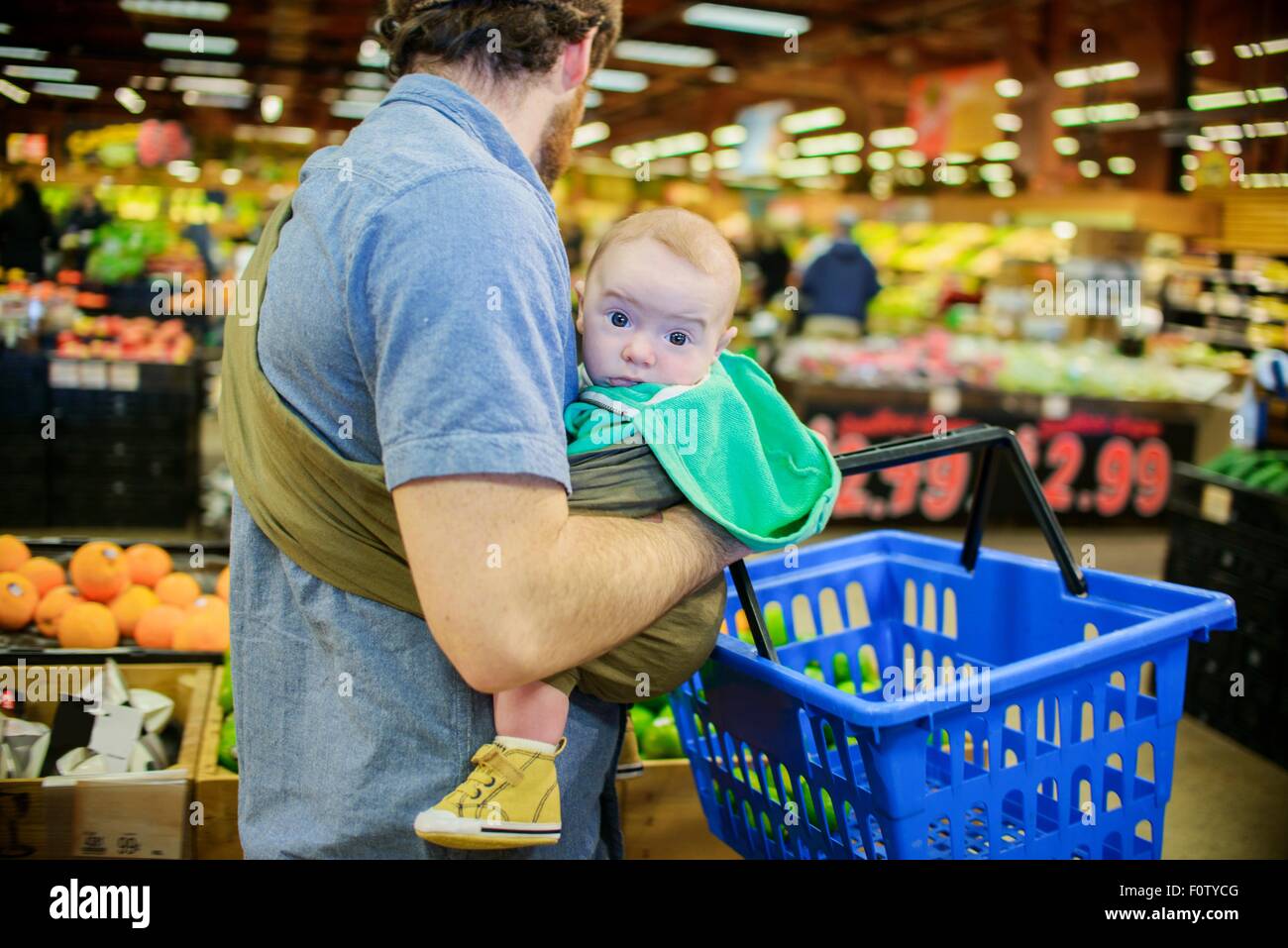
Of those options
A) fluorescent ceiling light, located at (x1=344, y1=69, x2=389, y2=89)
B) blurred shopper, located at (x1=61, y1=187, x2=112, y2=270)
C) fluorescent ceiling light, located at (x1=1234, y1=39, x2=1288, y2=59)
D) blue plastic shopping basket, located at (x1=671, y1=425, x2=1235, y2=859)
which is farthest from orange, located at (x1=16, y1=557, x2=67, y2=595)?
fluorescent ceiling light, located at (x1=344, y1=69, x2=389, y2=89)

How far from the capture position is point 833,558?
207cm

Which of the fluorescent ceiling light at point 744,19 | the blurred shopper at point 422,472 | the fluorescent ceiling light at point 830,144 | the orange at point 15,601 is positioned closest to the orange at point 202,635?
the orange at point 15,601

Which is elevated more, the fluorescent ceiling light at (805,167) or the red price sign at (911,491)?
the fluorescent ceiling light at (805,167)

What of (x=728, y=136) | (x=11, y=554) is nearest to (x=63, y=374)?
(x=11, y=554)

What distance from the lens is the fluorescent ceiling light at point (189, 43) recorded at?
580cm

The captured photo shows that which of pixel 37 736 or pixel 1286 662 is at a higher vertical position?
pixel 37 736

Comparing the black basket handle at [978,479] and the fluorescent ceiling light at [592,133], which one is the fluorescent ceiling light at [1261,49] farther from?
the fluorescent ceiling light at [592,133]

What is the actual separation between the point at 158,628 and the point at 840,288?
25.6 ft

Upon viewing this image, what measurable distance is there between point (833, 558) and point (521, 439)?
3.80 feet

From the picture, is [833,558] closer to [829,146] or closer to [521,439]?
[521,439]

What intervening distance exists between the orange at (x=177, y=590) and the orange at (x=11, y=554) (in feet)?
1.14

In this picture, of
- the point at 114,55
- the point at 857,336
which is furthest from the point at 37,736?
the point at 857,336

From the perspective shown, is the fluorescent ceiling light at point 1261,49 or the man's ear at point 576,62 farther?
the fluorescent ceiling light at point 1261,49
